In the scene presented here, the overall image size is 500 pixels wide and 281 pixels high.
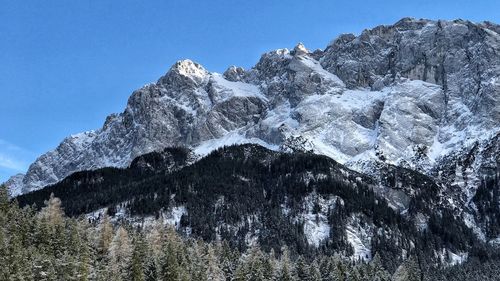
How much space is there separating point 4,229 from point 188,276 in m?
28.4

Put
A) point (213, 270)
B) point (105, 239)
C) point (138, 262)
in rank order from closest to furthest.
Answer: point (138, 262)
point (213, 270)
point (105, 239)

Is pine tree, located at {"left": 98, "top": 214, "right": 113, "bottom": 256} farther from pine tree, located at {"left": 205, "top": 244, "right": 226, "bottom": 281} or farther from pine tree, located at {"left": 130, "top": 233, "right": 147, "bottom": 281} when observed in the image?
pine tree, located at {"left": 205, "top": 244, "right": 226, "bottom": 281}

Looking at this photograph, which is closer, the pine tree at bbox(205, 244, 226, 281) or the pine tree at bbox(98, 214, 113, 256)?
the pine tree at bbox(205, 244, 226, 281)

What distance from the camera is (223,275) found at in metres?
130

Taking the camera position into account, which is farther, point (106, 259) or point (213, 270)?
point (213, 270)

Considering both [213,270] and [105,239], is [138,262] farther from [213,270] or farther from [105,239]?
[105,239]

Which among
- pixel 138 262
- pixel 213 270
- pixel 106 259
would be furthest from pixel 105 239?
pixel 138 262

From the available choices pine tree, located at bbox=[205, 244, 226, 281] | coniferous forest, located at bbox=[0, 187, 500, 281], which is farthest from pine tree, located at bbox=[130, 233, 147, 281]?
pine tree, located at bbox=[205, 244, 226, 281]

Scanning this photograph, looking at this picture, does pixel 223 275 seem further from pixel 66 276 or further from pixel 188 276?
pixel 66 276

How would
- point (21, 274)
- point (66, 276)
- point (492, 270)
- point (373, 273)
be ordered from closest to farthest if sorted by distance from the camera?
1. point (21, 274)
2. point (66, 276)
3. point (373, 273)
4. point (492, 270)

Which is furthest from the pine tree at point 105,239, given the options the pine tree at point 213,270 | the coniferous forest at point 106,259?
the pine tree at point 213,270

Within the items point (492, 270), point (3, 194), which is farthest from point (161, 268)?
point (492, 270)

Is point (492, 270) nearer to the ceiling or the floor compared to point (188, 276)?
nearer to the ceiling

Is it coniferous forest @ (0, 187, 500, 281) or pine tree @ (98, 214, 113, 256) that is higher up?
pine tree @ (98, 214, 113, 256)
